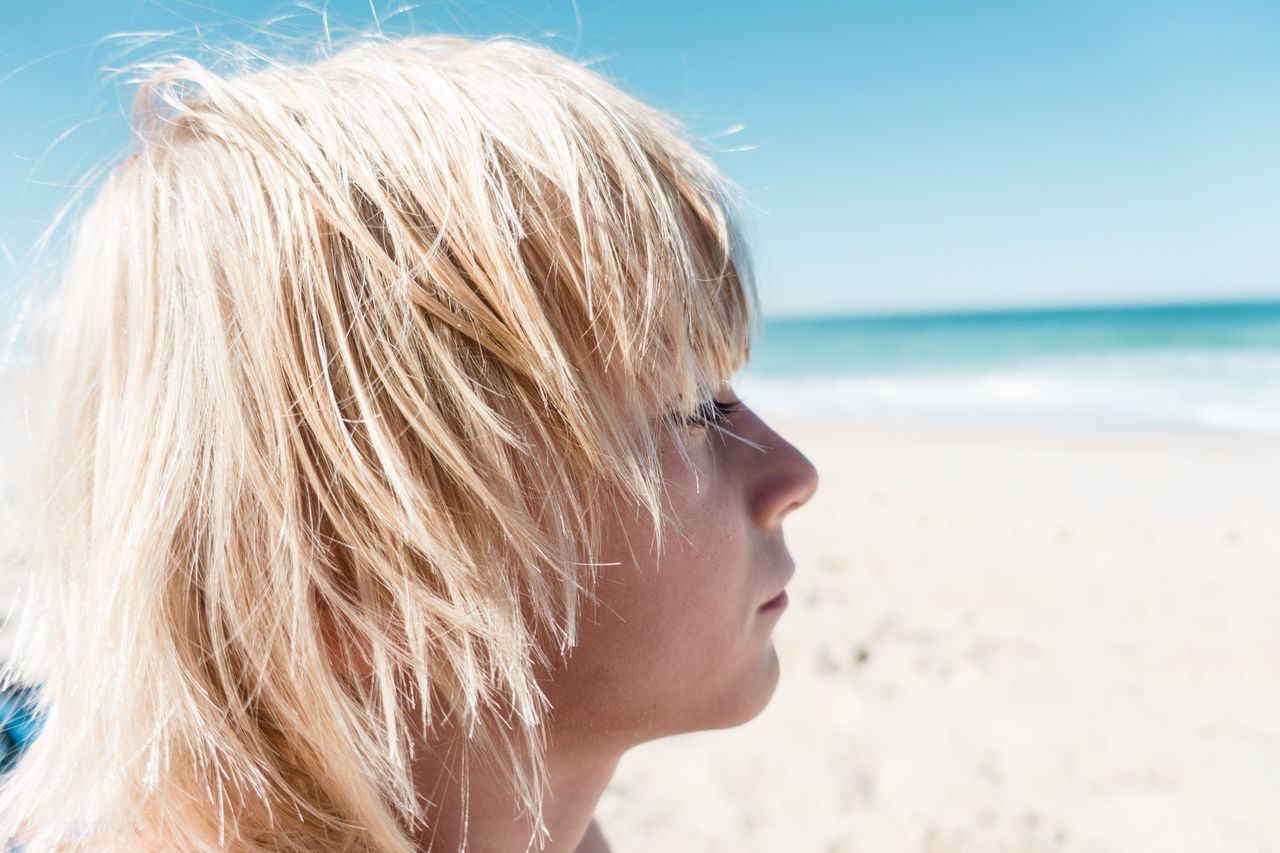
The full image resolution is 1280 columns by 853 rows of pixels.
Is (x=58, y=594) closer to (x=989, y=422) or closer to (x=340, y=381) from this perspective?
(x=340, y=381)

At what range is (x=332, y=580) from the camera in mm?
864

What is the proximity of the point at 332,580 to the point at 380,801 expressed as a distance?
0.23 m

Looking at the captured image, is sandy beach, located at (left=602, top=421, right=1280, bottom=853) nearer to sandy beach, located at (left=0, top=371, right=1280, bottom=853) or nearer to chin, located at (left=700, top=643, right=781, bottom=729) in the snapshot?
sandy beach, located at (left=0, top=371, right=1280, bottom=853)

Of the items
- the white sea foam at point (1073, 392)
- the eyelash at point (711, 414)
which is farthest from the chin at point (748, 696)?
the white sea foam at point (1073, 392)

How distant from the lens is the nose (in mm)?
1063

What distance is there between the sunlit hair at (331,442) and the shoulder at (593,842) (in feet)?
2.16

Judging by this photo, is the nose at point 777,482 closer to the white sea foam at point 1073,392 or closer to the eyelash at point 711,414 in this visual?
the eyelash at point 711,414

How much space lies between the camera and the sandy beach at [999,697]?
223 cm

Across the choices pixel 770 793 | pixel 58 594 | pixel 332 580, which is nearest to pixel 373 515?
pixel 332 580

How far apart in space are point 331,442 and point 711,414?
0.43m

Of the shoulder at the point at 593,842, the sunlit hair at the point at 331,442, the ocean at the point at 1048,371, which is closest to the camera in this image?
the sunlit hair at the point at 331,442

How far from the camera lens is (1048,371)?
61.4ft

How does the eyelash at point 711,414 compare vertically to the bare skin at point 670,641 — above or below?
above

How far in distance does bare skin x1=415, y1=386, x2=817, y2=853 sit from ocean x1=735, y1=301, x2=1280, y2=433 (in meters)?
0.28
